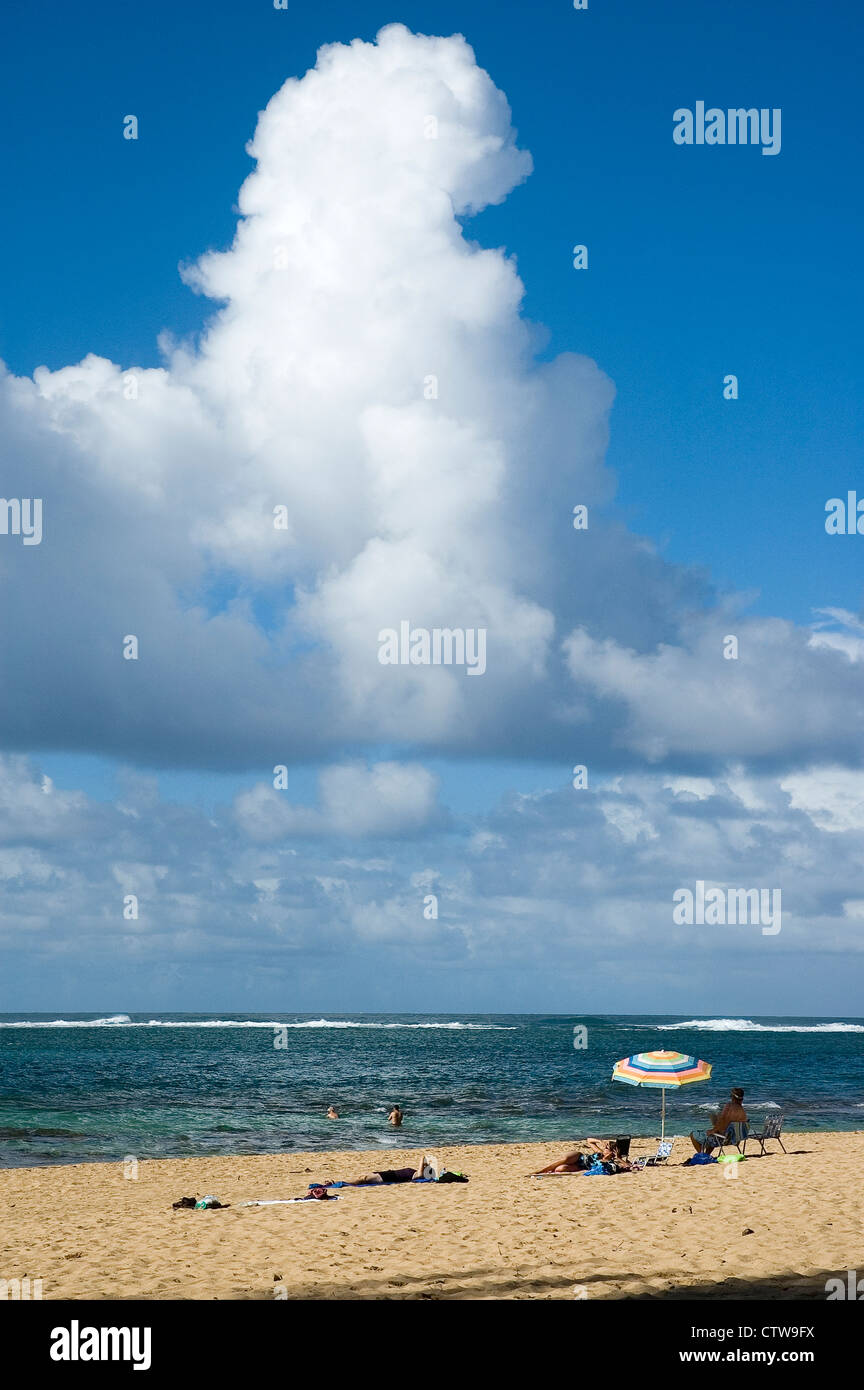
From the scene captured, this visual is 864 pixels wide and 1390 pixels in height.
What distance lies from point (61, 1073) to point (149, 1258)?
48.9 meters

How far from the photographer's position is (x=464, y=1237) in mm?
14703

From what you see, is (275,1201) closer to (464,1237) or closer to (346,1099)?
(464,1237)

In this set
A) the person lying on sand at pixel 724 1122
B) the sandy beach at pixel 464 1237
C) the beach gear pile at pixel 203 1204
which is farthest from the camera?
the person lying on sand at pixel 724 1122

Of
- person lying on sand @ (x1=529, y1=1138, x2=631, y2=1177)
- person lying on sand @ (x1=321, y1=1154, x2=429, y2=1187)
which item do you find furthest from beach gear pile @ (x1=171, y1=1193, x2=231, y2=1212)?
person lying on sand @ (x1=529, y1=1138, x2=631, y2=1177)

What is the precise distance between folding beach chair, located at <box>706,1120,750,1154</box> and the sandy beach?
91 cm

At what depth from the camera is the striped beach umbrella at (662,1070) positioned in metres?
22.0

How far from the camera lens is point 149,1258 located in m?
13.8

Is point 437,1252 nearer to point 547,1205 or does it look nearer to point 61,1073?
point 547,1205

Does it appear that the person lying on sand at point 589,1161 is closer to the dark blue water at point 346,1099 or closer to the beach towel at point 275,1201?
the beach towel at point 275,1201

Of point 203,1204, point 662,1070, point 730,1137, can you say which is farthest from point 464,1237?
point 730,1137

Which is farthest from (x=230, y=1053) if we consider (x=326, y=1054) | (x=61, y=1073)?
(x=61, y=1073)

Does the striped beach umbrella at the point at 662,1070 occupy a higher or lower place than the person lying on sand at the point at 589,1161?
higher

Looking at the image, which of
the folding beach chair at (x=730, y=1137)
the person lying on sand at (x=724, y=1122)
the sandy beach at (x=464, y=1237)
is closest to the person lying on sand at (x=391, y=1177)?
the sandy beach at (x=464, y=1237)

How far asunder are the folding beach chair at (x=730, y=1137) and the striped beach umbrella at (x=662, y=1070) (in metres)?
1.90
